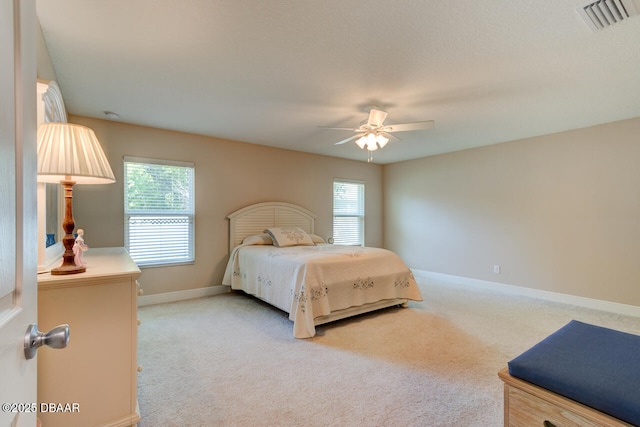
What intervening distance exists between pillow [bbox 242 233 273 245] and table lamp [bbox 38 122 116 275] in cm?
290

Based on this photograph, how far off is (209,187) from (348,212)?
114 inches

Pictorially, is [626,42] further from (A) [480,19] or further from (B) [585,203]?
(B) [585,203]

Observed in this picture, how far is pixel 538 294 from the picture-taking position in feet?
14.0

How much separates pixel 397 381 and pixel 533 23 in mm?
2541

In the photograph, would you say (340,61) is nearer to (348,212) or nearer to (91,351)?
(91,351)

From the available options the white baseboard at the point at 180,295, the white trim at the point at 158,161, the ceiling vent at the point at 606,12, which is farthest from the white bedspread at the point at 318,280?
the ceiling vent at the point at 606,12

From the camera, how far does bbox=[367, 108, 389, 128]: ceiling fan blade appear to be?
9.98ft

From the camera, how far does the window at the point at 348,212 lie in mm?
5953

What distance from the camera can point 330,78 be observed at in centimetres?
254

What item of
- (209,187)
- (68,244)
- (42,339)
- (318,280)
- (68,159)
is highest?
(209,187)

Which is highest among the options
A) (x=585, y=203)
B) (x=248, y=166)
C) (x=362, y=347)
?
(x=248, y=166)

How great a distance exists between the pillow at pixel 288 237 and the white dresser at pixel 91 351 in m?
2.77

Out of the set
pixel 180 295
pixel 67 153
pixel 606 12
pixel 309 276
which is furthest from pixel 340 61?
pixel 180 295

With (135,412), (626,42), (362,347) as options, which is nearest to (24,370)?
(135,412)
